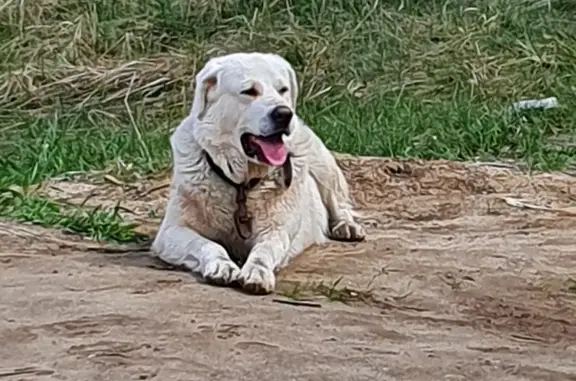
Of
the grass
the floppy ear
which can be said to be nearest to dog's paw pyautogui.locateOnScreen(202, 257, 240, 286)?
the floppy ear

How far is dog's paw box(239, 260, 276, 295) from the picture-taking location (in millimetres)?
4004

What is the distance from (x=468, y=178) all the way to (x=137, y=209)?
5.65 feet

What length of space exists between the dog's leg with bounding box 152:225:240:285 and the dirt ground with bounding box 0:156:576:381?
63mm

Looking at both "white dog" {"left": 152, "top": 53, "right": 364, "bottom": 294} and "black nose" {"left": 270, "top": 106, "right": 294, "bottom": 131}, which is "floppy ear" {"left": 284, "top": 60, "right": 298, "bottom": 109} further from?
"black nose" {"left": 270, "top": 106, "right": 294, "bottom": 131}

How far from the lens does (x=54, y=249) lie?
15.5 ft

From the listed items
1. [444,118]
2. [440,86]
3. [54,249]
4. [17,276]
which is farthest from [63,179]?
[440,86]

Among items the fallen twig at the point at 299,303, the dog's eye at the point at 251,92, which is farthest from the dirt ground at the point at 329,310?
the dog's eye at the point at 251,92

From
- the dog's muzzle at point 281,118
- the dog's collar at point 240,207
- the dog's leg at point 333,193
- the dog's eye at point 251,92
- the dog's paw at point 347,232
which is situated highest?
the dog's eye at point 251,92

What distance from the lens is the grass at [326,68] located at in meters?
7.64

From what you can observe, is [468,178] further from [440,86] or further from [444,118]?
[440,86]

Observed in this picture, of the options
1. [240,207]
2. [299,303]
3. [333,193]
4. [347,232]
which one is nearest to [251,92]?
[240,207]

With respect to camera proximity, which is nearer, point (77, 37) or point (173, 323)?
point (173, 323)

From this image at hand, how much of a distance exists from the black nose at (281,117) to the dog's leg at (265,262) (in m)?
0.40

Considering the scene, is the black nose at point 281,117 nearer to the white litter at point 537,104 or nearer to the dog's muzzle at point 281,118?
the dog's muzzle at point 281,118
